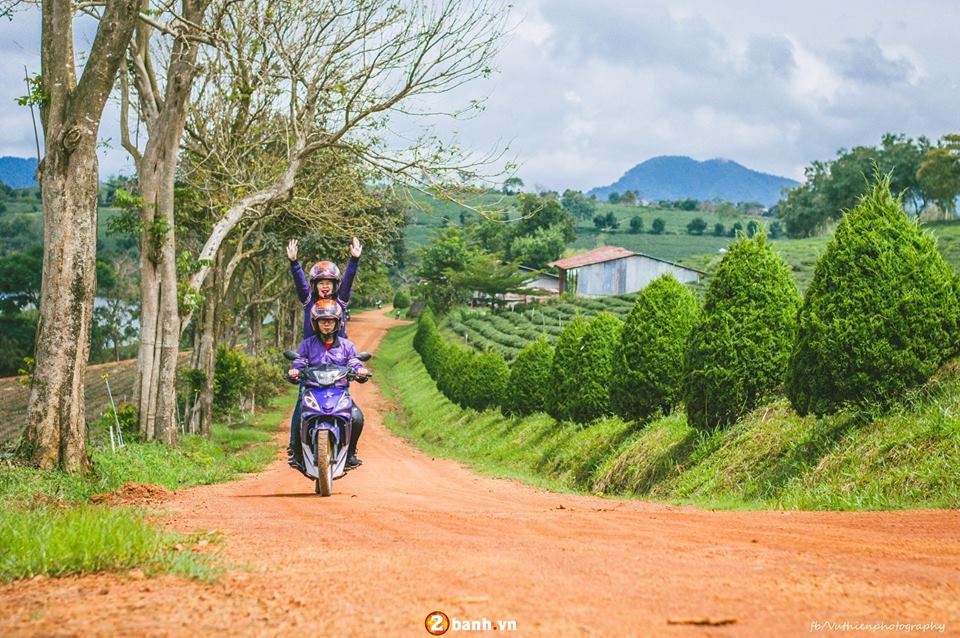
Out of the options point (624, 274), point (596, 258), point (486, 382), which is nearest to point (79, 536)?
point (486, 382)

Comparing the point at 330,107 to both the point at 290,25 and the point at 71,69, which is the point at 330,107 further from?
the point at 71,69

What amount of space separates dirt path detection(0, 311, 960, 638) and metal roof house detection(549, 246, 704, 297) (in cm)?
7489

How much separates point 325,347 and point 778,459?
575 centimetres

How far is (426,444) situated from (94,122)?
71.1 ft

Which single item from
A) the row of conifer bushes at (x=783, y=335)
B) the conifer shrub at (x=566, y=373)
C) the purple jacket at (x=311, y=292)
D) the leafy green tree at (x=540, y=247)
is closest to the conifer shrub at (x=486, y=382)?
the conifer shrub at (x=566, y=373)

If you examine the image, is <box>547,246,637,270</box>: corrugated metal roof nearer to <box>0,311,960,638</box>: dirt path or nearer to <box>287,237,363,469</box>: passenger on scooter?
<box>287,237,363,469</box>: passenger on scooter

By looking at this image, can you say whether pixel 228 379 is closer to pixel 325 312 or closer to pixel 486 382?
pixel 486 382

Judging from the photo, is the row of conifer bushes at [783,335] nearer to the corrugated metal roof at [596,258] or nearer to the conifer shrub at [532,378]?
the conifer shrub at [532,378]

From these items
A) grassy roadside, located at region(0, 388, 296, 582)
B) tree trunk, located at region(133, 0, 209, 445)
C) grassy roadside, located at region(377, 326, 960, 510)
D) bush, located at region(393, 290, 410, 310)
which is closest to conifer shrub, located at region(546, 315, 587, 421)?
grassy roadside, located at region(377, 326, 960, 510)

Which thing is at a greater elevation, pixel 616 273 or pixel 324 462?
pixel 616 273

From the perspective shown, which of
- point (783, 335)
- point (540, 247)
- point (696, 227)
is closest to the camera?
point (783, 335)

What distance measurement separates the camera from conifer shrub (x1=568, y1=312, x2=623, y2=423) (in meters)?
18.9

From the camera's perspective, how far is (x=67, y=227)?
33.0 feet

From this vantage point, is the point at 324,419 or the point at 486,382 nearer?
the point at 324,419
